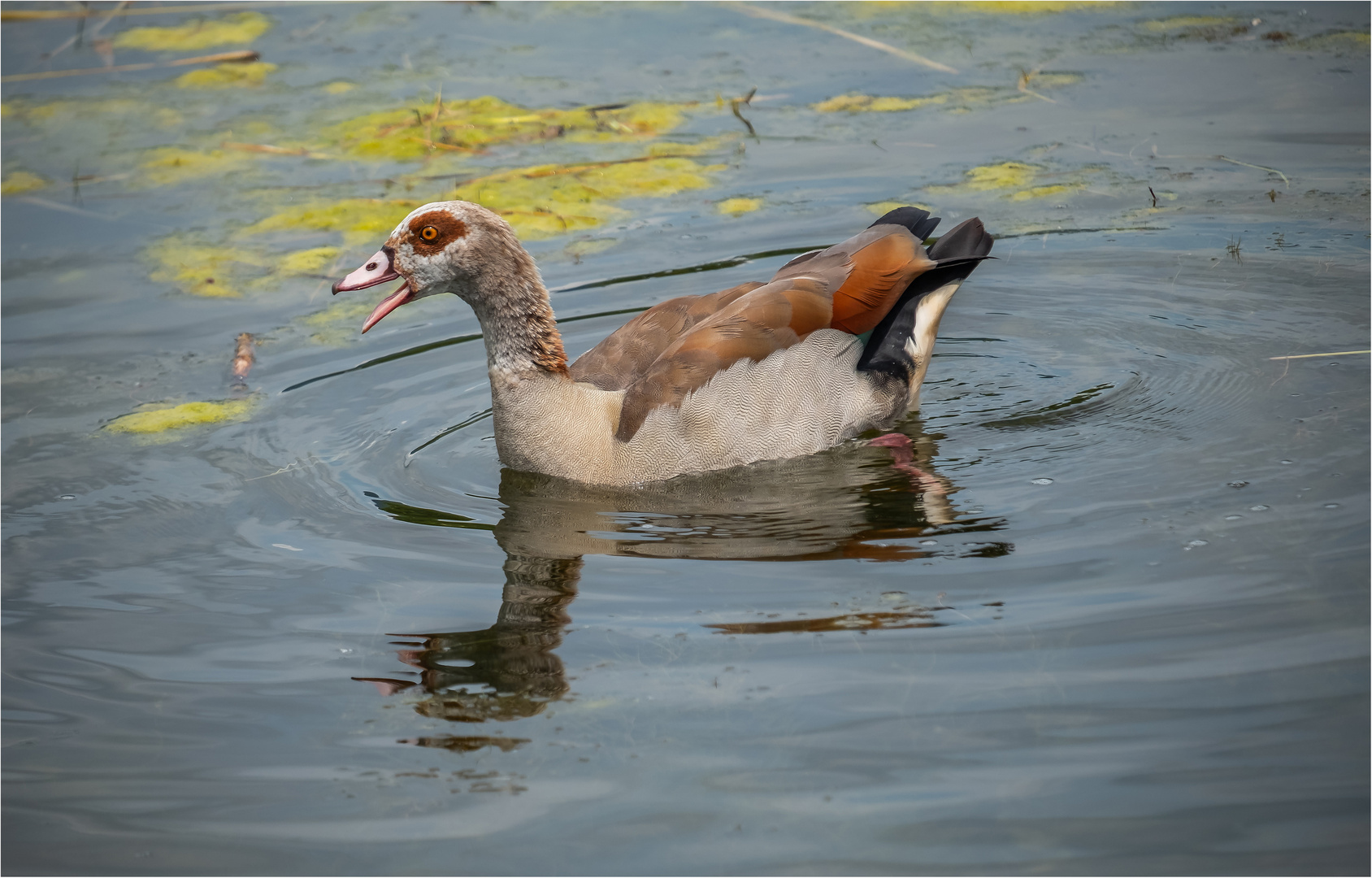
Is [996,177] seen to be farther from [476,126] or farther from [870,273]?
[476,126]

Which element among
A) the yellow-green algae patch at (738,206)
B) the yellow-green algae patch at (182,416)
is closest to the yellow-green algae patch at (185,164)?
the yellow-green algae patch at (182,416)

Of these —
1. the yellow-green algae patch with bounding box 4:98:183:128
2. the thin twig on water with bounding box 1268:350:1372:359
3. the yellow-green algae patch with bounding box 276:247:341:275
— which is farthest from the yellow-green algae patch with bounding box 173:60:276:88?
the thin twig on water with bounding box 1268:350:1372:359

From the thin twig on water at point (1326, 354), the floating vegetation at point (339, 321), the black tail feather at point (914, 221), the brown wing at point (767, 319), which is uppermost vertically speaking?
the black tail feather at point (914, 221)

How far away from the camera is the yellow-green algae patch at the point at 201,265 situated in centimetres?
892

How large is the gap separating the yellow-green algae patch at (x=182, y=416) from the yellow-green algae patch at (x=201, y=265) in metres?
1.61

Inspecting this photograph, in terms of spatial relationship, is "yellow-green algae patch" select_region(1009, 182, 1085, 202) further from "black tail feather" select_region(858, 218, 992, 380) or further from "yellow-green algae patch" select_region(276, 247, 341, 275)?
"yellow-green algae patch" select_region(276, 247, 341, 275)

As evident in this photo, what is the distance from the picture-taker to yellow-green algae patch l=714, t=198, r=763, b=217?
948 cm

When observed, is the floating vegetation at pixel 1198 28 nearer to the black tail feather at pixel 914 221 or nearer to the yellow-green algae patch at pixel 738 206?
the yellow-green algae patch at pixel 738 206

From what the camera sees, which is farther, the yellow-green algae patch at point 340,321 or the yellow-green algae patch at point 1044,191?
the yellow-green algae patch at point 1044,191

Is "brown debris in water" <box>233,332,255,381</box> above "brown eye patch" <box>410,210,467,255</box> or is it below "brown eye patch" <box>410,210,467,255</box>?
below

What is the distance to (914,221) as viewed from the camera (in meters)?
7.16

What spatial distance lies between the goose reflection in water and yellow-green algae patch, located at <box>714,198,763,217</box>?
3.05 m

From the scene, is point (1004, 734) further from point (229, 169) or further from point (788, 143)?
point (229, 169)

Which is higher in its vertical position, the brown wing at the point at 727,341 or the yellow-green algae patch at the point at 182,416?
the brown wing at the point at 727,341
